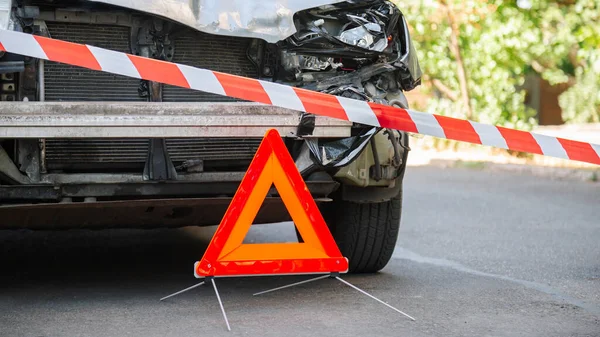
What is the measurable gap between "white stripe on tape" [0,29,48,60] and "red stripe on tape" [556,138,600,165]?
2.36 metres

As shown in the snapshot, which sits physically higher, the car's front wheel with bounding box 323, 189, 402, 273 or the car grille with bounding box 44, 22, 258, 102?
the car grille with bounding box 44, 22, 258, 102

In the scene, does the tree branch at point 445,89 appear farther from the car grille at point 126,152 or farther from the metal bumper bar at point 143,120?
the metal bumper bar at point 143,120

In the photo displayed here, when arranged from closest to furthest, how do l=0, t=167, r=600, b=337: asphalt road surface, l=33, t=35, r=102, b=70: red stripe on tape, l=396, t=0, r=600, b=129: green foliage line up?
l=0, t=167, r=600, b=337: asphalt road surface
l=33, t=35, r=102, b=70: red stripe on tape
l=396, t=0, r=600, b=129: green foliage

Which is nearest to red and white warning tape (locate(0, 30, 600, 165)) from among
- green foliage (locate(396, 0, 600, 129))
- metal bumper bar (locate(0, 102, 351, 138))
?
metal bumper bar (locate(0, 102, 351, 138))

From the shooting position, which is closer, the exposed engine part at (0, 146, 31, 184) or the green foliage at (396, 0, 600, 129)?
the exposed engine part at (0, 146, 31, 184)

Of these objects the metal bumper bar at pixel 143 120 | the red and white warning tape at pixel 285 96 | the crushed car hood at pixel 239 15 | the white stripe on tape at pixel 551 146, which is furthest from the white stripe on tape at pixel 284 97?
the white stripe on tape at pixel 551 146

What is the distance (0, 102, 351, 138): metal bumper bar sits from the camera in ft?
14.7

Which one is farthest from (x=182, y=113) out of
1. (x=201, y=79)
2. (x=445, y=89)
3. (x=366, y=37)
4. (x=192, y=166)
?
(x=445, y=89)

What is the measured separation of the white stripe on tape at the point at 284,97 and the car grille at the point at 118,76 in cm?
61

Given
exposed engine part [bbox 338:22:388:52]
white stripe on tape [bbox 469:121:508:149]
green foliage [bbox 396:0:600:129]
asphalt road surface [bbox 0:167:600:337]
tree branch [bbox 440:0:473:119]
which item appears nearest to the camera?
asphalt road surface [bbox 0:167:600:337]

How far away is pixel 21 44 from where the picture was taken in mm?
4535

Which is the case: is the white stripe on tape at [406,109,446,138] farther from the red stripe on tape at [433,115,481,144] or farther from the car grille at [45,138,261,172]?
the car grille at [45,138,261,172]

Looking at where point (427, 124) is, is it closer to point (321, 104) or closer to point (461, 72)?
point (321, 104)

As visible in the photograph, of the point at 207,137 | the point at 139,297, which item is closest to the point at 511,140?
the point at 207,137
